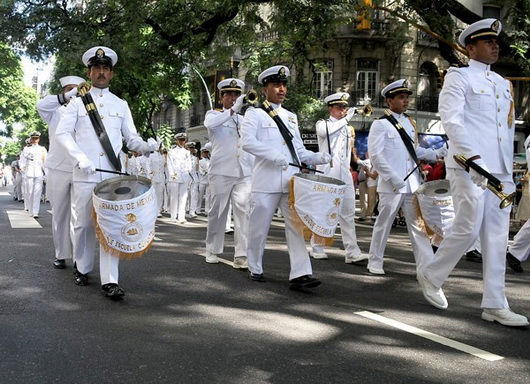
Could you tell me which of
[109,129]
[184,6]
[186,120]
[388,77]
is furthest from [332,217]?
[186,120]

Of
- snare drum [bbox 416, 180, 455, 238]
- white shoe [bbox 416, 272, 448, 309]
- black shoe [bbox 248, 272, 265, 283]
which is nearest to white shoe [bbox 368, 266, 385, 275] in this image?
snare drum [bbox 416, 180, 455, 238]

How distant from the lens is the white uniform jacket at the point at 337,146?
897 centimetres

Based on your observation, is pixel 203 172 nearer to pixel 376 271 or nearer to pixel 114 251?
pixel 376 271

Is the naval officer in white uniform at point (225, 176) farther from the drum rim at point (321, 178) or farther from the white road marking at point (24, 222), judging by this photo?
the white road marking at point (24, 222)

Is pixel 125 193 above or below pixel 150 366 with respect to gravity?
above

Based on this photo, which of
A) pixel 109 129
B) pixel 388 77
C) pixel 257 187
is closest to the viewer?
pixel 109 129

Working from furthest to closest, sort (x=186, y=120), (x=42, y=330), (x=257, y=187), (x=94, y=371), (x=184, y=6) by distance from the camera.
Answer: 1. (x=186, y=120)
2. (x=184, y=6)
3. (x=257, y=187)
4. (x=42, y=330)
5. (x=94, y=371)

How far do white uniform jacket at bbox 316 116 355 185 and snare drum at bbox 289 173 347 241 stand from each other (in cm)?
273

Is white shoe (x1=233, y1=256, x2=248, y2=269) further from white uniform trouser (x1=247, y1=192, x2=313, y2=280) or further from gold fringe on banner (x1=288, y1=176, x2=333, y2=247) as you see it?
gold fringe on banner (x1=288, y1=176, x2=333, y2=247)

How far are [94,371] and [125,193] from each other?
2.31m

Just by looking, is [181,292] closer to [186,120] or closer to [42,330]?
[42,330]

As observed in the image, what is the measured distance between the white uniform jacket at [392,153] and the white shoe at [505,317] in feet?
7.33

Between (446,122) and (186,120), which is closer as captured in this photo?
(446,122)

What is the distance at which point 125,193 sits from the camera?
19.5ft
